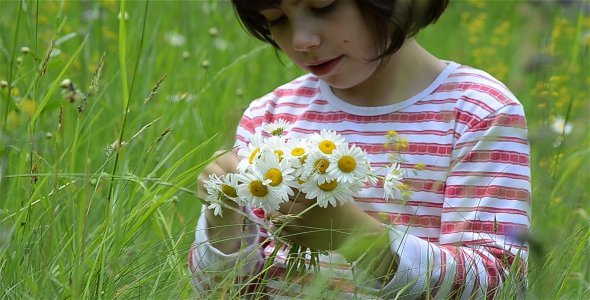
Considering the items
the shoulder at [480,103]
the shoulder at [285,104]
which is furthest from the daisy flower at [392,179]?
the shoulder at [285,104]

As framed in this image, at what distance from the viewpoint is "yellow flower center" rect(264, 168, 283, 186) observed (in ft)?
3.68

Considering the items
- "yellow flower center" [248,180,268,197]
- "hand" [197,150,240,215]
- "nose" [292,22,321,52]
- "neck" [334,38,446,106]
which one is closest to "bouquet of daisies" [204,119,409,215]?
"yellow flower center" [248,180,268,197]

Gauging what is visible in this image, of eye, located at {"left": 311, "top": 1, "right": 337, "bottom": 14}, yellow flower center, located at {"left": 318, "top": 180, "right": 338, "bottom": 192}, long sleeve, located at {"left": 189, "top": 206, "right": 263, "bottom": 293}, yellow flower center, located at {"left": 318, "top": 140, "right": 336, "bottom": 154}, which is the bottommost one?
long sleeve, located at {"left": 189, "top": 206, "right": 263, "bottom": 293}

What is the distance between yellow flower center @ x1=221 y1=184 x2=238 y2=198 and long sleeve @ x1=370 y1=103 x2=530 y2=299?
0.22 metres

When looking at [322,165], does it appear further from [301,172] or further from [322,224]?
[322,224]

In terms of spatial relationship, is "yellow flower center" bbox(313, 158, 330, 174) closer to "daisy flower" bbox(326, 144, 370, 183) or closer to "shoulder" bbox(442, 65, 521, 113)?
"daisy flower" bbox(326, 144, 370, 183)

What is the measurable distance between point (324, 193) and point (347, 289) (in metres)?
0.22

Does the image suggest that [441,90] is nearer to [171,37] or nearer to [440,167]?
[440,167]

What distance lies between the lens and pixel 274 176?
1.12m

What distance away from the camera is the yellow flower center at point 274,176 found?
1.12m

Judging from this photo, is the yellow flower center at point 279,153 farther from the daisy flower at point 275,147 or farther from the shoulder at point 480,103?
the shoulder at point 480,103

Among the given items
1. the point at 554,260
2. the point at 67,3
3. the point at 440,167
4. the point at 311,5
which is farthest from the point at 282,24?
the point at 67,3

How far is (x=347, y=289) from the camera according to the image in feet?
4.34

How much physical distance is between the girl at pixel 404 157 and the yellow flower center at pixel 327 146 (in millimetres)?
115
